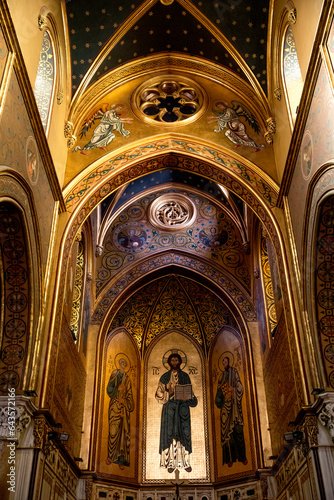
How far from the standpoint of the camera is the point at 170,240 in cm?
1812

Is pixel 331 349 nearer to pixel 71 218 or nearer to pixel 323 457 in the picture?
pixel 323 457

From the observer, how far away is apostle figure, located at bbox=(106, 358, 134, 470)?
637 inches

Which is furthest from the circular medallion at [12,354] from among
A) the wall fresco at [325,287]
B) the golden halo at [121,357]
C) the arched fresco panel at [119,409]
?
the golden halo at [121,357]

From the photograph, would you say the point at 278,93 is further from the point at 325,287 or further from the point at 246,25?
Answer: the point at 325,287

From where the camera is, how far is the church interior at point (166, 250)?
9.30 m

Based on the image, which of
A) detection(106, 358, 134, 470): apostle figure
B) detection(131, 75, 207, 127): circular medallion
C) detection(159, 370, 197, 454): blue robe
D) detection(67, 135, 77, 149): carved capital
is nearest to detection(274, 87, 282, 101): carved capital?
detection(131, 75, 207, 127): circular medallion

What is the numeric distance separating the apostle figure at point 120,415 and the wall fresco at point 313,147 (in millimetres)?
9425

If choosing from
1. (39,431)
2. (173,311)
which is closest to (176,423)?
(173,311)

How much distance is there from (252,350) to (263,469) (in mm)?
3666

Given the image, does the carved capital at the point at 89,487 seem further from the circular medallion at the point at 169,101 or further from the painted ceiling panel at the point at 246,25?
the painted ceiling panel at the point at 246,25

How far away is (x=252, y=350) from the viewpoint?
53.9ft

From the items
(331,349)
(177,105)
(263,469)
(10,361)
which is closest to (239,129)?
(177,105)

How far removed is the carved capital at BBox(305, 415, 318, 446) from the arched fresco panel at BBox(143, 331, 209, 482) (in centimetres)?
870

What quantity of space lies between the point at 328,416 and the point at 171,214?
1051 cm
